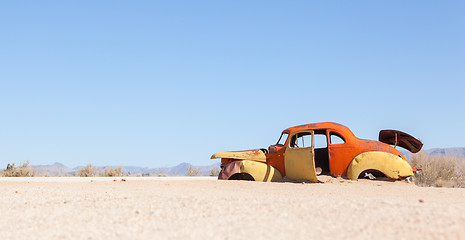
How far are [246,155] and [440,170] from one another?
1149 centimetres

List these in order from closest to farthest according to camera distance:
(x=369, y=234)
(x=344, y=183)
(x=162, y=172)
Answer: (x=369, y=234) < (x=344, y=183) < (x=162, y=172)

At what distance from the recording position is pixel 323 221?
210 inches

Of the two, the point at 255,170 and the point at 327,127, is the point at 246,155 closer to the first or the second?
the point at 255,170

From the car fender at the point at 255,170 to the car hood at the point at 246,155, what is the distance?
12.6 inches

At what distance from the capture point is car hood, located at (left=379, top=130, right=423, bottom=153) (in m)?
13.4

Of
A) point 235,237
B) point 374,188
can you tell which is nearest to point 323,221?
point 235,237

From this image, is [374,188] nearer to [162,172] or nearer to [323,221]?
[323,221]

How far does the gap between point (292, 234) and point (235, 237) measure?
632 mm

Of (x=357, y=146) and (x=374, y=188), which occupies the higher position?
(x=357, y=146)

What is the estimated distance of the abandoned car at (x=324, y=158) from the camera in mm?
12258

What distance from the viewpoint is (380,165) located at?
12242mm

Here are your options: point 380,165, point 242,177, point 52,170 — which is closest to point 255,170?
point 242,177

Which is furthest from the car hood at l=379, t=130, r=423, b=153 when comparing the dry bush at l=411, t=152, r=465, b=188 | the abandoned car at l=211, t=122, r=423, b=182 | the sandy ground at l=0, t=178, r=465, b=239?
the sandy ground at l=0, t=178, r=465, b=239

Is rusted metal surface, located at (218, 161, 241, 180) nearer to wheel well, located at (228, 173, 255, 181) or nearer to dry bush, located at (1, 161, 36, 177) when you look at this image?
wheel well, located at (228, 173, 255, 181)
